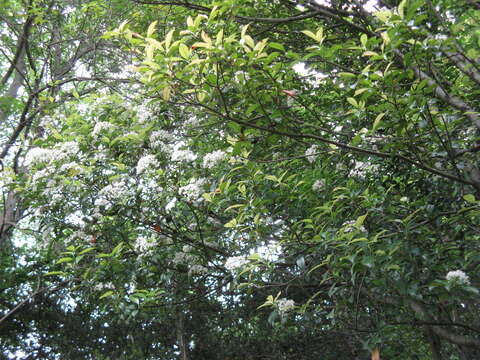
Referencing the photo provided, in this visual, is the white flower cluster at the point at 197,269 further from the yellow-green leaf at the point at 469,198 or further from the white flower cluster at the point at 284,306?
the yellow-green leaf at the point at 469,198

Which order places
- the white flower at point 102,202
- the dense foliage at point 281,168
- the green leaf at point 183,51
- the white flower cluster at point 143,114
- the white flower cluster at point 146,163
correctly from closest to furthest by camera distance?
1. the green leaf at point 183,51
2. the dense foliage at point 281,168
3. the white flower cluster at point 146,163
4. the white flower at point 102,202
5. the white flower cluster at point 143,114

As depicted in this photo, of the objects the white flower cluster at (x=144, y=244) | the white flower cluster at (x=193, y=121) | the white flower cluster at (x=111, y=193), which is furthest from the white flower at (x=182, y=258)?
the white flower cluster at (x=193, y=121)

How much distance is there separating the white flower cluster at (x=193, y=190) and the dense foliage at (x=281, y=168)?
0.01 meters

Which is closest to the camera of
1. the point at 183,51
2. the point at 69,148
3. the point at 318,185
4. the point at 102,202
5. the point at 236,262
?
the point at 183,51

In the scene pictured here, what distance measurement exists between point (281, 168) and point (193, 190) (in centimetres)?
74

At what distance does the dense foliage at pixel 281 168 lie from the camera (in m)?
2.47

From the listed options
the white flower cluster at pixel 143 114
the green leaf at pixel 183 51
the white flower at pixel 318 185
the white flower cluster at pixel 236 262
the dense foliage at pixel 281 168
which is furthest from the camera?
the white flower cluster at pixel 143 114

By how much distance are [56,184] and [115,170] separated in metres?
0.50

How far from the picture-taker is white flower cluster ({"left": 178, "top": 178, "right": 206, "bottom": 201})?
3652mm

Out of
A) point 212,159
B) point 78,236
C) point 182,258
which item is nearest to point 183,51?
point 212,159

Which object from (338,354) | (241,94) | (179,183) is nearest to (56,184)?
(179,183)

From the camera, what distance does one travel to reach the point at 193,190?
12.0 ft

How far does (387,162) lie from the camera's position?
3188 millimetres

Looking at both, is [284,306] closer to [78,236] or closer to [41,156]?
[78,236]
